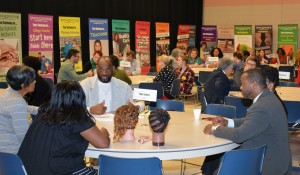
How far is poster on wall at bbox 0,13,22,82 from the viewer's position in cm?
880

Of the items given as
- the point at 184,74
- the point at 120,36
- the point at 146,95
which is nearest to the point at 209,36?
the point at 120,36

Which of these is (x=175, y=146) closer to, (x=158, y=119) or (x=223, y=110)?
(x=158, y=119)

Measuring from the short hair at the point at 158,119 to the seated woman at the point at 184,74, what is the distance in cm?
591

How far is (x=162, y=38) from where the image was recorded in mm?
14312

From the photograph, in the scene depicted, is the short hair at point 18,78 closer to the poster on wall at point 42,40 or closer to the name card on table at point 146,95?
the name card on table at point 146,95

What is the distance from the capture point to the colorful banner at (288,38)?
14.5m

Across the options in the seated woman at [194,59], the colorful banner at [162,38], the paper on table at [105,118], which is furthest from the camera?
the colorful banner at [162,38]

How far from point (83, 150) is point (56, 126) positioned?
24 cm

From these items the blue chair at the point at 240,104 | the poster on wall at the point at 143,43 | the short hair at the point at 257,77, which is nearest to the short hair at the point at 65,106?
the short hair at the point at 257,77

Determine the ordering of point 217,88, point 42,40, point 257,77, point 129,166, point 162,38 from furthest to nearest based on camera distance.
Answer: point 162,38 < point 42,40 < point 217,88 < point 257,77 < point 129,166

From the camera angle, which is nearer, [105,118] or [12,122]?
[12,122]

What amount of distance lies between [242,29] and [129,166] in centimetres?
1314

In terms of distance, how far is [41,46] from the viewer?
32.1 ft

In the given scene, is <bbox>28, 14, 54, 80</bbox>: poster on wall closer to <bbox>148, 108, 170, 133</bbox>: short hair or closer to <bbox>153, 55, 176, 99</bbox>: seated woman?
<bbox>153, 55, 176, 99</bbox>: seated woman
